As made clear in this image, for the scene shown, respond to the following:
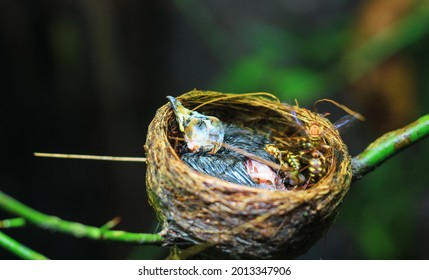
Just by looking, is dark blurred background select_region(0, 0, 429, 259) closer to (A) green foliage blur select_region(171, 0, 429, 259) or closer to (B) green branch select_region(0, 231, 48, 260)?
(A) green foliage blur select_region(171, 0, 429, 259)

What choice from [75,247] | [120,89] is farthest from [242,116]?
[75,247]

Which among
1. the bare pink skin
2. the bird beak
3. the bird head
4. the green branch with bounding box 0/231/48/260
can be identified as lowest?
the green branch with bounding box 0/231/48/260

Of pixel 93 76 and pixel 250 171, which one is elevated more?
pixel 93 76

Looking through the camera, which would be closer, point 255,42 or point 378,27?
point 378,27

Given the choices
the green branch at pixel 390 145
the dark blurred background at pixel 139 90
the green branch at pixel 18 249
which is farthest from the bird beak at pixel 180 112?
the dark blurred background at pixel 139 90

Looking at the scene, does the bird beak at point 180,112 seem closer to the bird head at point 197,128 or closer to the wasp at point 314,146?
the bird head at point 197,128

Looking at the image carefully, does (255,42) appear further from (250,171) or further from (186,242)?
(186,242)

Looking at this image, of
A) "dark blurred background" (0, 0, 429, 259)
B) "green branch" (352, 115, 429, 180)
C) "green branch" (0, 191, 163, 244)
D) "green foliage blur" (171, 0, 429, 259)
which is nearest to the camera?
"green branch" (0, 191, 163, 244)

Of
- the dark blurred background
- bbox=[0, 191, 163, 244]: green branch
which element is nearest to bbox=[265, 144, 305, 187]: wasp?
bbox=[0, 191, 163, 244]: green branch
